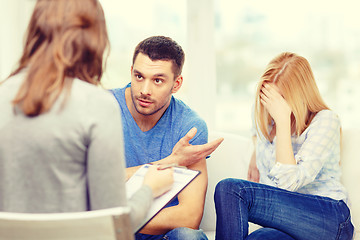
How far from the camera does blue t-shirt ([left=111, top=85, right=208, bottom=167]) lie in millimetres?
1842

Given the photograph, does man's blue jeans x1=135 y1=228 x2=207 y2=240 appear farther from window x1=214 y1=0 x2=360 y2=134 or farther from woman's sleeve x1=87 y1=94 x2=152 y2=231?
window x1=214 y1=0 x2=360 y2=134

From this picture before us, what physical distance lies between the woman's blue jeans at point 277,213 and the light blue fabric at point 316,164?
0.06 m

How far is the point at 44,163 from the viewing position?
3.11ft

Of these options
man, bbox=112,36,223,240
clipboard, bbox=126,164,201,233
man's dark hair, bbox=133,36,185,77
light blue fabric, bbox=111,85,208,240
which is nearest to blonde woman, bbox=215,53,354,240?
man, bbox=112,36,223,240

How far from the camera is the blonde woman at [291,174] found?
1697mm

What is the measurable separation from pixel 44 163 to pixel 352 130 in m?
1.51

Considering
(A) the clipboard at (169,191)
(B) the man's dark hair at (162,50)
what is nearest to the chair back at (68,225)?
(A) the clipboard at (169,191)

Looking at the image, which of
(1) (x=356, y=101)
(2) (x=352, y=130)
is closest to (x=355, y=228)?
(2) (x=352, y=130)

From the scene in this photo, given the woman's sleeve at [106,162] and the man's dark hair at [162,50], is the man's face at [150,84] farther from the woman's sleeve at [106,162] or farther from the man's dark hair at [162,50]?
the woman's sleeve at [106,162]

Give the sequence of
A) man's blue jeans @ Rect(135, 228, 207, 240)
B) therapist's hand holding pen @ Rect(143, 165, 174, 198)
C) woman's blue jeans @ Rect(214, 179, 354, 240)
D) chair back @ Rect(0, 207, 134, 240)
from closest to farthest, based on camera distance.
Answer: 1. chair back @ Rect(0, 207, 134, 240)
2. therapist's hand holding pen @ Rect(143, 165, 174, 198)
3. man's blue jeans @ Rect(135, 228, 207, 240)
4. woman's blue jeans @ Rect(214, 179, 354, 240)

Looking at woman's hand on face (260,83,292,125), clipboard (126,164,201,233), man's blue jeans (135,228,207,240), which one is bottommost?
man's blue jeans (135,228,207,240)

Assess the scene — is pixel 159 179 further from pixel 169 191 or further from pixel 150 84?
pixel 150 84

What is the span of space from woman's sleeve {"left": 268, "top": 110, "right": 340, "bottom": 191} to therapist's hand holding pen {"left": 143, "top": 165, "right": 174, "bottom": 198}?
26.9 inches

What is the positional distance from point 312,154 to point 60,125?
3.81 feet
